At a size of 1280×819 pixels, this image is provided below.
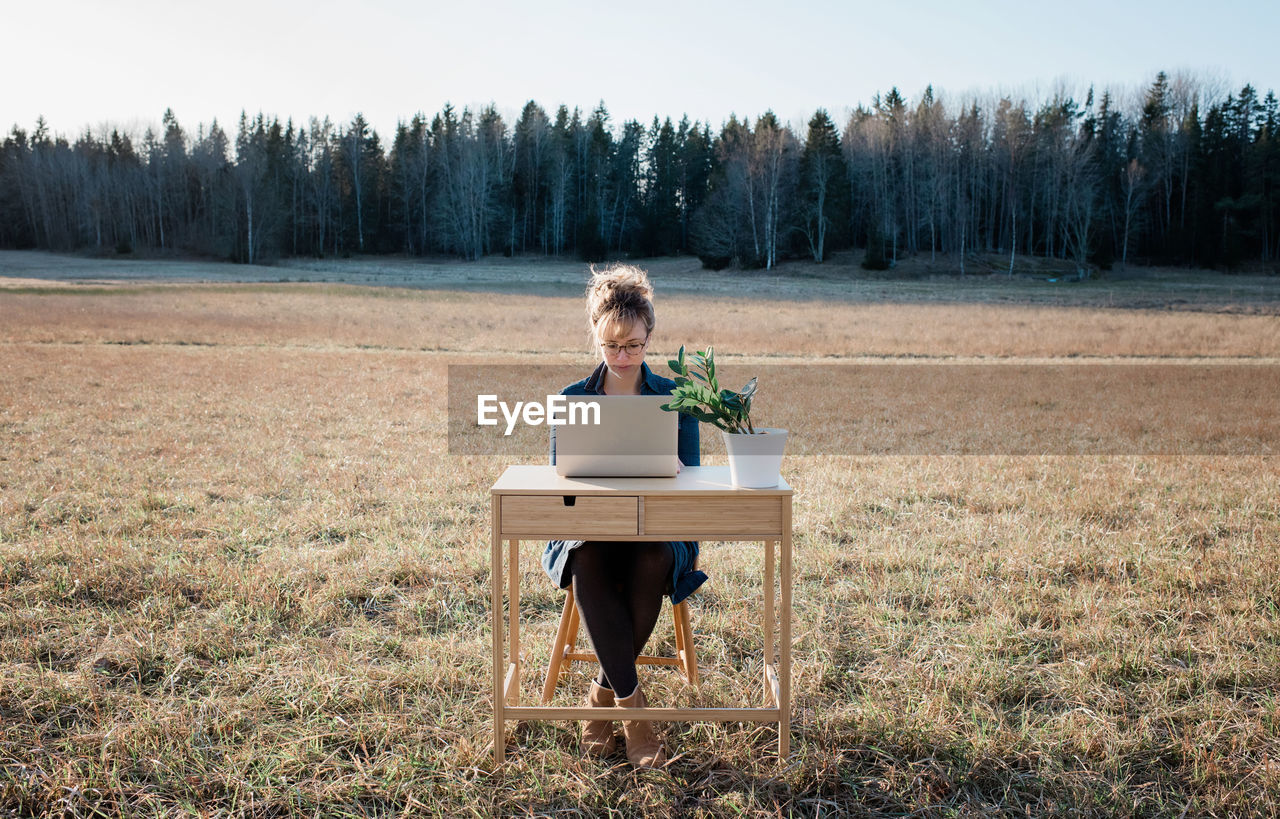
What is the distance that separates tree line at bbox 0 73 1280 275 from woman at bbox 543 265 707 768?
4161 cm

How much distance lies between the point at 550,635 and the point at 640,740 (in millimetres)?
1037

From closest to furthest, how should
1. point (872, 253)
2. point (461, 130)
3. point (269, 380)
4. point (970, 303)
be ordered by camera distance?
point (269, 380) < point (970, 303) < point (872, 253) < point (461, 130)

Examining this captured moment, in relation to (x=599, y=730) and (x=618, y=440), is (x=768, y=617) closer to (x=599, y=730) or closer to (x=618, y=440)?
(x=599, y=730)

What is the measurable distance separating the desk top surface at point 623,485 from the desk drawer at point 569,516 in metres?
0.02

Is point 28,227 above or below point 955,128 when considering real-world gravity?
below

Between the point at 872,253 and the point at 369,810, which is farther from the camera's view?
the point at 872,253

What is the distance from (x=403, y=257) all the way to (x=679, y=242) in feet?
53.2

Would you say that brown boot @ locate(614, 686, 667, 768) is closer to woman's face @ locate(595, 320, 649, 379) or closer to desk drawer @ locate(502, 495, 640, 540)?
desk drawer @ locate(502, 495, 640, 540)

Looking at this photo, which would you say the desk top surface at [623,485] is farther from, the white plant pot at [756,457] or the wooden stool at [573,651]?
the wooden stool at [573,651]

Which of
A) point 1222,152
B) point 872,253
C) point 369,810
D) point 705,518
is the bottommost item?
point 369,810

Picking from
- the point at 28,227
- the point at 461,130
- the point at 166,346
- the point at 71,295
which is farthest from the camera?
the point at 28,227

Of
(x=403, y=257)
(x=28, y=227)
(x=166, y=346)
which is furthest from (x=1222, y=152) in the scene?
(x=28, y=227)

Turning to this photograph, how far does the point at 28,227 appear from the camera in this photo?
181 ft

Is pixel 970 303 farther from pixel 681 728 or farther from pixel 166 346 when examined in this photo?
pixel 681 728
